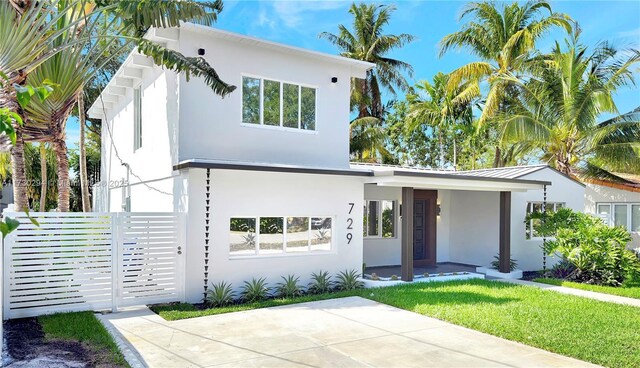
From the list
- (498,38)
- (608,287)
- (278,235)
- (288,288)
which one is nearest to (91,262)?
(278,235)

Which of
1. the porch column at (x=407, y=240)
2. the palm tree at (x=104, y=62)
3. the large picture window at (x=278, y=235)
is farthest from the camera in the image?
the porch column at (x=407, y=240)

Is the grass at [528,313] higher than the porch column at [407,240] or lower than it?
lower

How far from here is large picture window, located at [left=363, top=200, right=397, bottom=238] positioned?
1509 cm

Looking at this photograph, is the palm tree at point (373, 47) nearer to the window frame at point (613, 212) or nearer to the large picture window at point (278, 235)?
the window frame at point (613, 212)

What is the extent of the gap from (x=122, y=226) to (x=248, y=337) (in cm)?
375

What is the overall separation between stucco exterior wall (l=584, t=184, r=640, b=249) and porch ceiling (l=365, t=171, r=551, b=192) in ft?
26.5

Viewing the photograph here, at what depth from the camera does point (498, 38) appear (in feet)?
80.5

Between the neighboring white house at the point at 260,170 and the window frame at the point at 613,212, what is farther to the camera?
the window frame at the point at 613,212

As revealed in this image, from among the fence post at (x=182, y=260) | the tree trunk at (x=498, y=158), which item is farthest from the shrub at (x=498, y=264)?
the tree trunk at (x=498, y=158)

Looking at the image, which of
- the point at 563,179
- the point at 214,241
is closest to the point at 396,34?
the point at 563,179

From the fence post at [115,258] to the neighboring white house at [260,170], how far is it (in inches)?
52.4

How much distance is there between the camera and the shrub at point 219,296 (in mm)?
9797

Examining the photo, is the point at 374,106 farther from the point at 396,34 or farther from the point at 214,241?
the point at 214,241

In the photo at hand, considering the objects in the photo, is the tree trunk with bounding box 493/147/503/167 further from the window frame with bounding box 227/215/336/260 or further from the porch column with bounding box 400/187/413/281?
the window frame with bounding box 227/215/336/260
